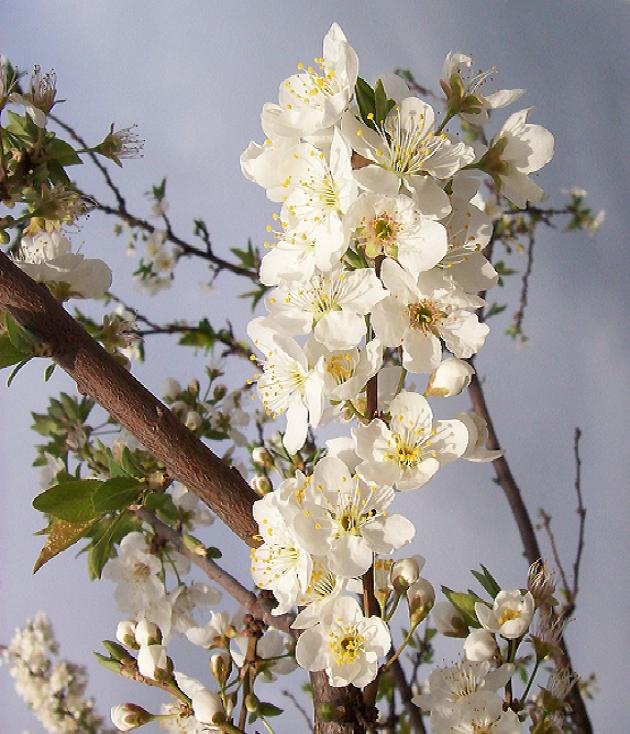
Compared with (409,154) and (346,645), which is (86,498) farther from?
(409,154)

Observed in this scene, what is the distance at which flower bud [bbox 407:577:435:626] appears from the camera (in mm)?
583

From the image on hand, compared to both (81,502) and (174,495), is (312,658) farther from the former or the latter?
(174,495)

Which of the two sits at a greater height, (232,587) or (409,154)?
(409,154)

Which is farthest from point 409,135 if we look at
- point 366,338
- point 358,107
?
point 366,338

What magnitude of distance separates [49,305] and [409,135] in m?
0.31

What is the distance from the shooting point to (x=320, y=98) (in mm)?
527

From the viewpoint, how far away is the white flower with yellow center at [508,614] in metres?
0.61

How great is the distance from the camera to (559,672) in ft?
2.20

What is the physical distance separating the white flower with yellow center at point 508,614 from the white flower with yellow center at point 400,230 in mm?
300

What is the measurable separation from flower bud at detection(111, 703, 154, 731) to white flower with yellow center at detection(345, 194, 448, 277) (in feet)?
1.44

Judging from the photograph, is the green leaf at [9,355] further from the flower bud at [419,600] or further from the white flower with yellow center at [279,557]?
the flower bud at [419,600]

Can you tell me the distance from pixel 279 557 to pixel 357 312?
0.19 metres

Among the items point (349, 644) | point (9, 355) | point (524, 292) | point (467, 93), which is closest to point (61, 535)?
point (9, 355)

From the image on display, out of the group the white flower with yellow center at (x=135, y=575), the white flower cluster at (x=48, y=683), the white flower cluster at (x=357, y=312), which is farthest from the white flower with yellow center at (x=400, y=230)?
A: the white flower cluster at (x=48, y=683)
